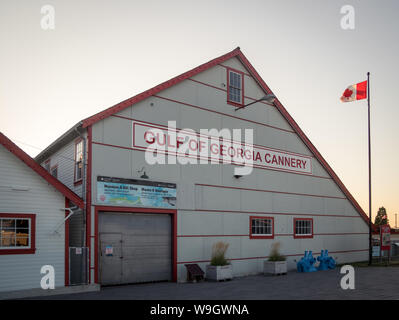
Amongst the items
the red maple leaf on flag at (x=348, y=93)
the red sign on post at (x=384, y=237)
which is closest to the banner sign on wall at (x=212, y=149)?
the red maple leaf on flag at (x=348, y=93)

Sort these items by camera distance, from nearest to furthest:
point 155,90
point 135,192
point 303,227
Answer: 1. point 135,192
2. point 155,90
3. point 303,227

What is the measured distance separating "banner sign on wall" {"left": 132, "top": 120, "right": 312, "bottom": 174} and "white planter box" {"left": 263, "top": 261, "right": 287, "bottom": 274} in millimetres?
4639

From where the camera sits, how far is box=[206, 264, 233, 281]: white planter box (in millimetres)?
18297

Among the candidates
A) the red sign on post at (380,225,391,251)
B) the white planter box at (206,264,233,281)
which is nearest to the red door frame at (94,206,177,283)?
the white planter box at (206,264,233,281)

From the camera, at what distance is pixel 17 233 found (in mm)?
14484

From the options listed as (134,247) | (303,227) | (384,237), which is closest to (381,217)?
(384,237)

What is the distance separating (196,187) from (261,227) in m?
4.53

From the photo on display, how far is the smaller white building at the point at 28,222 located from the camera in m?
14.2

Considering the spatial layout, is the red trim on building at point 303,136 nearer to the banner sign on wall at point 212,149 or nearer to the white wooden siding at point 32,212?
the banner sign on wall at point 212,149

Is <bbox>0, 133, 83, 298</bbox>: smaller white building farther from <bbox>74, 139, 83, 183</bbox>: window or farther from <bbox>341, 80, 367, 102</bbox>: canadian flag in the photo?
<bbox>341, 80, 367, 102</bbox>: canadian flag

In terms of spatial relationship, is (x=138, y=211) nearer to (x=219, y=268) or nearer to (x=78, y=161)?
(x=78, y=161)
